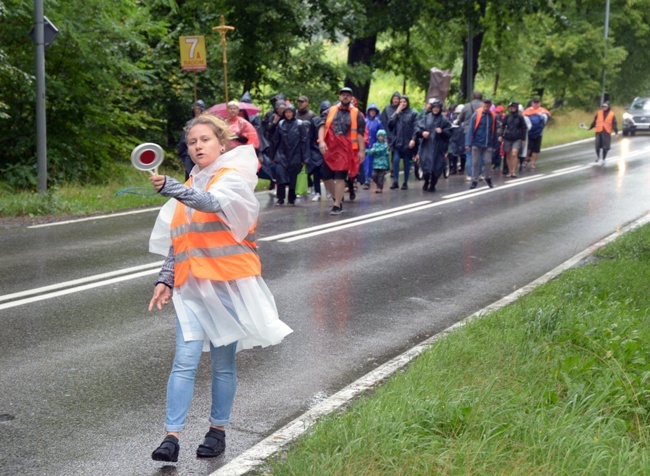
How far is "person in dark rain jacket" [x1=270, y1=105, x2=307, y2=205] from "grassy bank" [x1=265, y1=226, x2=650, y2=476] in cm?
970

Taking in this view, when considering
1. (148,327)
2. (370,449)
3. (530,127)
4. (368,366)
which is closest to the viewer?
(370,449)

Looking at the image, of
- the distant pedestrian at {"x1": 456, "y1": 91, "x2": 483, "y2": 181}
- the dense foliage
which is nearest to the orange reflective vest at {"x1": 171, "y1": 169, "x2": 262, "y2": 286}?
the dense foliage

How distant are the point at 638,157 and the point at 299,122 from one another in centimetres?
1590

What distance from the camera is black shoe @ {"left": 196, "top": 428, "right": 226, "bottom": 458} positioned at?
5.26 meters

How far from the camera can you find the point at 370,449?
472 cm

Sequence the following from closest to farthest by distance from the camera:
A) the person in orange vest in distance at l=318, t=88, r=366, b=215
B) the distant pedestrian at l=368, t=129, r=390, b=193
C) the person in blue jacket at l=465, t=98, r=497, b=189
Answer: the person in orange vest in distance at l=318, t=88, r=366, b=215, the distant pedestrian at l=368, t=129, r=390, b=193, the person in blue jacket at l=465, t=98, r=497, b=189

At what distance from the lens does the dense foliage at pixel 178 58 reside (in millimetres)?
18797

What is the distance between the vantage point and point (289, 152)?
17.5 meters

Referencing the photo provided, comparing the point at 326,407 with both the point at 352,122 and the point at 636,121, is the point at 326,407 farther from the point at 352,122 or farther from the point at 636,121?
the point at 636,121

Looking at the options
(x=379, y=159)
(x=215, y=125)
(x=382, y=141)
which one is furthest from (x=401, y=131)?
(x=215, y=125)

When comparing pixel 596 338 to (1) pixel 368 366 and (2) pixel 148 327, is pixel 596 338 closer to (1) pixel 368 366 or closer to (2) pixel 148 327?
(1) pixel 368 366

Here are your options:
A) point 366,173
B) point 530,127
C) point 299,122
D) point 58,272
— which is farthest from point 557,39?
point 58,272

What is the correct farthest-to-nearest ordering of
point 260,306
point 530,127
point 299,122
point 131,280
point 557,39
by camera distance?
1. point 557,39
2. point 530,127
3. point 299,122
4. point 131,280
5. point 260,306

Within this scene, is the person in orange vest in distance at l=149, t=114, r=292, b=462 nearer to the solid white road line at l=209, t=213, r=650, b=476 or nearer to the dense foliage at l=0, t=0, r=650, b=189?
the solid white road line at l=209, t=213, r=650, b=476
